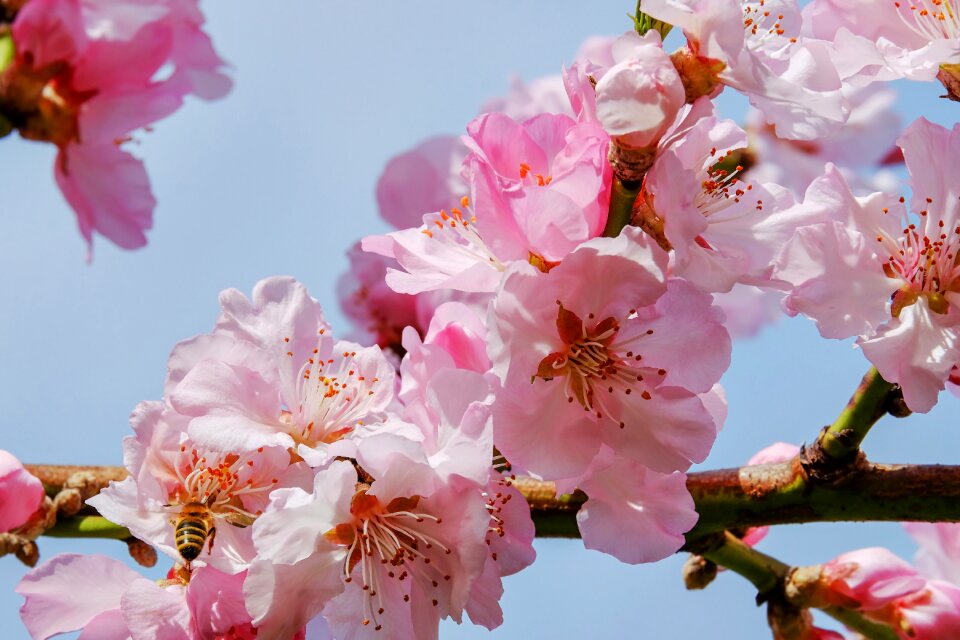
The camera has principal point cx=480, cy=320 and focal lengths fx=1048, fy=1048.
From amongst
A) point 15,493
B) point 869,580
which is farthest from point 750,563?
point 15,493

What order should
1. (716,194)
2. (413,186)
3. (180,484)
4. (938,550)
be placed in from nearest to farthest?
(180,484), (716,194), (938,550), (413,186)

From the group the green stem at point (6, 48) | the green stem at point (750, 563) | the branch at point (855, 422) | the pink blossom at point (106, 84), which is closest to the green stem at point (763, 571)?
the green stem at point (750, 563)

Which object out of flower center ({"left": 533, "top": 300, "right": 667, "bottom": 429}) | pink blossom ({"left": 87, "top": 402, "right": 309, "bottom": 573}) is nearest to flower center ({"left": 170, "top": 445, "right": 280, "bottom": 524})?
pink blossom ({"left": 87, "top": 402, "right": 309, "bottom": 573})

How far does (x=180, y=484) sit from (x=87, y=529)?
1.26 ft

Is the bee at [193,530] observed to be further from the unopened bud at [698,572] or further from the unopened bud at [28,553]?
the unopened bud at [698,572]

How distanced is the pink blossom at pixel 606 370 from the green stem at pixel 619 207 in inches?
3.1

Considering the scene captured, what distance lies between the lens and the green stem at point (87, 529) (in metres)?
1.73

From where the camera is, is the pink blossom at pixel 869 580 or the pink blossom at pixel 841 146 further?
the pink blossom at pixel 841 146

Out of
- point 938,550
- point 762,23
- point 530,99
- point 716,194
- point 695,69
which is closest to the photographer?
point 695,69

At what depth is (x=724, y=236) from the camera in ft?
5.01

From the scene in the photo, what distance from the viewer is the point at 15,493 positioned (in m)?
1.69

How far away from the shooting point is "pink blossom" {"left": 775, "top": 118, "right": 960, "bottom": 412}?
4.71 ft

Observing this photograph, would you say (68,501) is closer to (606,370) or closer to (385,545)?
(385,545)

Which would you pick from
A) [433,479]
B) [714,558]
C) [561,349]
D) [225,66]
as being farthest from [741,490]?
[225,66]
